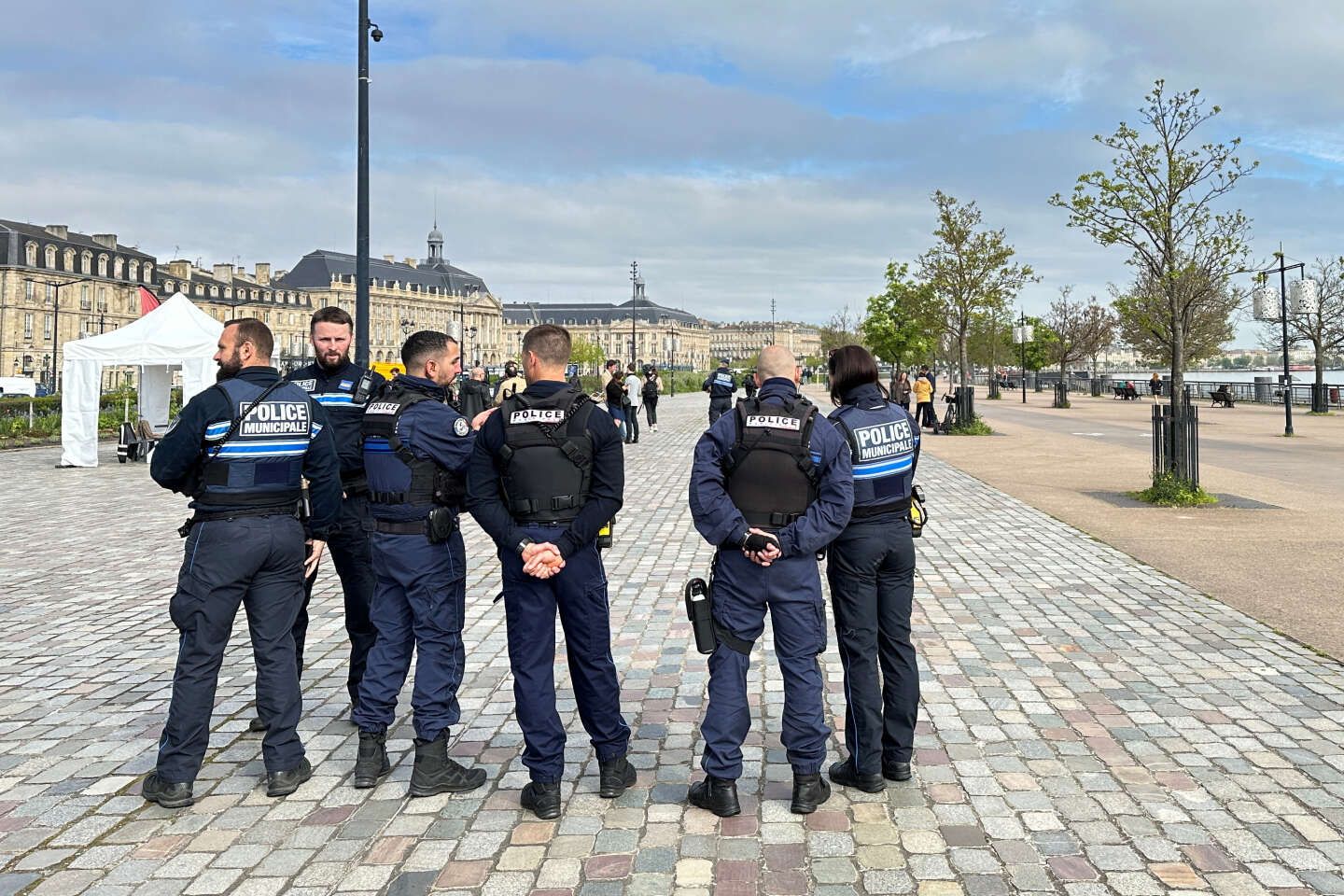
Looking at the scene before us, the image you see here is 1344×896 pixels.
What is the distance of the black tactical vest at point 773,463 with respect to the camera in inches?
168

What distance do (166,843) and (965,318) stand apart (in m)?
28.0

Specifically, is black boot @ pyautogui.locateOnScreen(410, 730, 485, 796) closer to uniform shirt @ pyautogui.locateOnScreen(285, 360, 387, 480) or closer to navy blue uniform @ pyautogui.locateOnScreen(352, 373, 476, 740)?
navy blue uniform @ pyautogui.locateOnScreen(352, 373, 476, 740)

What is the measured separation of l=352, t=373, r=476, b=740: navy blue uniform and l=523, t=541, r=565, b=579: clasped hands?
494 mm

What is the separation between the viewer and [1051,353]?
63375mm

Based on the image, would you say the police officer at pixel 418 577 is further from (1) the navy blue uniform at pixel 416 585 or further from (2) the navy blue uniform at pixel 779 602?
(2) the navy blue uniform at pixel 779 602

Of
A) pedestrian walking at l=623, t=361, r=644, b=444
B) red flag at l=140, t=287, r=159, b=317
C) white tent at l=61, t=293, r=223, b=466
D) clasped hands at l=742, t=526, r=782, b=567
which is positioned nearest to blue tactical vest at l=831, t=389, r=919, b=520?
clasped hands at l=742, t=526, r=782, b=567

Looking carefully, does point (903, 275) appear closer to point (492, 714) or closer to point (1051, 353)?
point (1051, 353)

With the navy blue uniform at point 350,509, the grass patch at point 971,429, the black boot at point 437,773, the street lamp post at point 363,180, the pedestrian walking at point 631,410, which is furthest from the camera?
the grass patch at point 971,429

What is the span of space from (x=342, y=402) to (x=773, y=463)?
92.7 inches

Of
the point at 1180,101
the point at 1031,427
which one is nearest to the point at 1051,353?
the point at 1031,427

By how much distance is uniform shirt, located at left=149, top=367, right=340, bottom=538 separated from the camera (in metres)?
4.43

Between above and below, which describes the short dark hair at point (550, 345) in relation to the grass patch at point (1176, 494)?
above

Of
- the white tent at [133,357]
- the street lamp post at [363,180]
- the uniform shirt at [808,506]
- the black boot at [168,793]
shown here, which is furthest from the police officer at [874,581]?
the white tent at [133,357]

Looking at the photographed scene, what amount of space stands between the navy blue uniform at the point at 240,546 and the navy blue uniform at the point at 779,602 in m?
1.82
